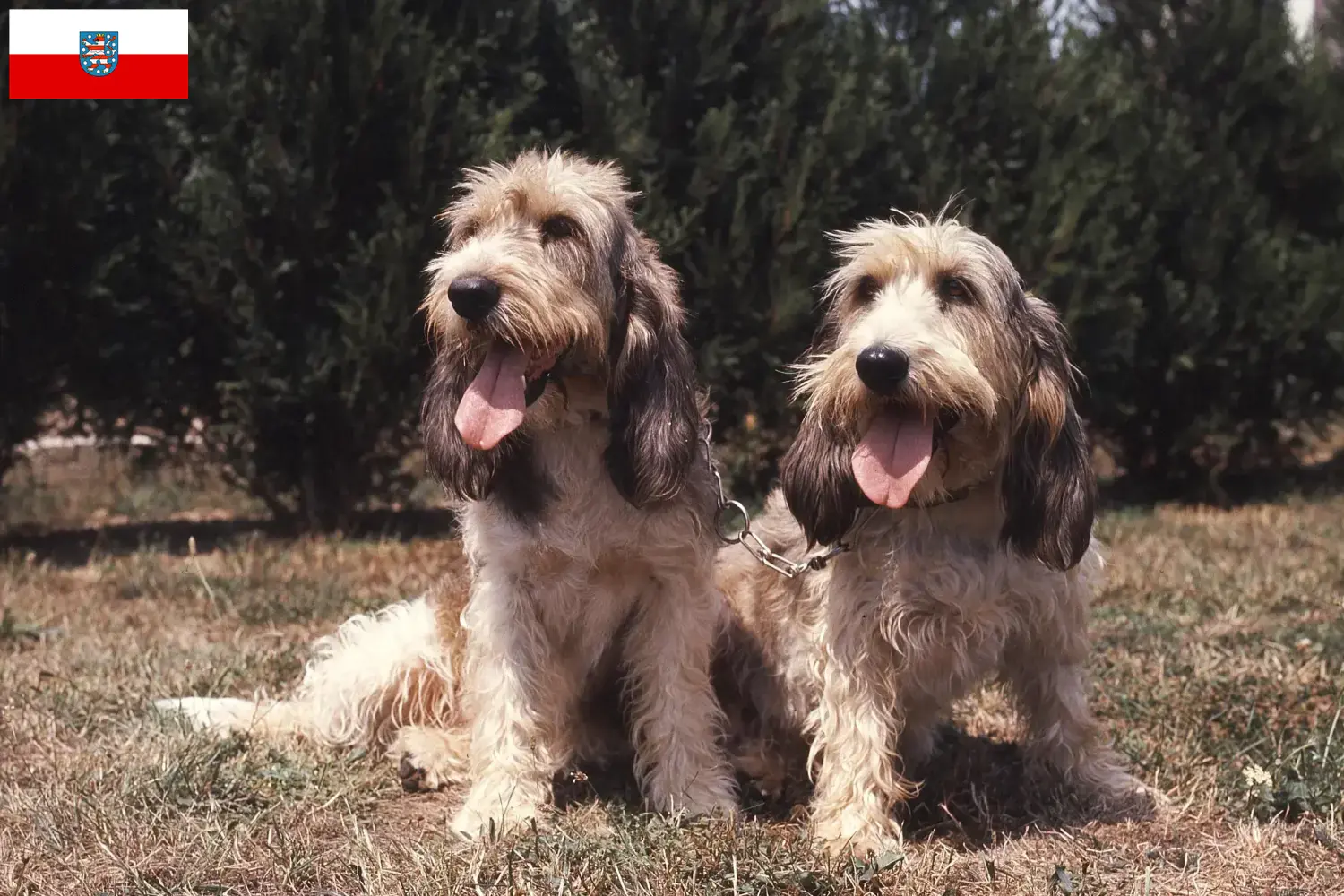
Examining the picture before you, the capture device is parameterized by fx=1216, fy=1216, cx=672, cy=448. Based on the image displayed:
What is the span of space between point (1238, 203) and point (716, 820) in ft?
26.0

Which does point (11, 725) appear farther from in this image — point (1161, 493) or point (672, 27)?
point (1161, 493)

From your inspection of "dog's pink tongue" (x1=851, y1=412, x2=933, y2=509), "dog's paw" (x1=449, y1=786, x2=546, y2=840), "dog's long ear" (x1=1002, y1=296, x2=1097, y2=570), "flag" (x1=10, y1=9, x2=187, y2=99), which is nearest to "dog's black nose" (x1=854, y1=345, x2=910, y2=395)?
"dog's pink tongue" (x1=851, y1=412, x2=933, y2=509)

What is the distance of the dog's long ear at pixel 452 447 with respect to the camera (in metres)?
3.29

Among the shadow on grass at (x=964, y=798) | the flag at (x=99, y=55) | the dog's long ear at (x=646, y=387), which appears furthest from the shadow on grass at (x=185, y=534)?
the dog's long ear at (x=646, y=387)

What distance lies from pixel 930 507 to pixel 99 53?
630 cm

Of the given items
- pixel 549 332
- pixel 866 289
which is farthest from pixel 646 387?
pixel 866 289

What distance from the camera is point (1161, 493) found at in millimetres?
Result: 9961

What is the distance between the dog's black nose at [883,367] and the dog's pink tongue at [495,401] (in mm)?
877

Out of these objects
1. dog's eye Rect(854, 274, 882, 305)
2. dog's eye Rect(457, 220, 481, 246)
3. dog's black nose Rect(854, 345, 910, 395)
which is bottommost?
dog's black nose Rect(854, 345, 910, 395)

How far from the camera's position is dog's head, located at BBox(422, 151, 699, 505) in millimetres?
3127

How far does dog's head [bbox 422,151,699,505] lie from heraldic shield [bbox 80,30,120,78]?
493cm

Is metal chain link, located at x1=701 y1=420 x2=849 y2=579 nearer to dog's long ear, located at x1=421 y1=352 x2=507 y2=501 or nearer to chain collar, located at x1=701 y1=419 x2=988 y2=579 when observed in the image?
chain collar, located at x1=701 y1=419 x2=988 y2=579

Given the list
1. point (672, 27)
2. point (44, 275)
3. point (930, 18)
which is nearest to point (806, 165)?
point (672, 27)

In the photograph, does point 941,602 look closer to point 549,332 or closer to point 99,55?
point 549,332
